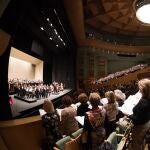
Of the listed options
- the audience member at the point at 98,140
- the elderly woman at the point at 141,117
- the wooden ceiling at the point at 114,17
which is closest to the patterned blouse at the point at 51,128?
the audience member at the point at 98,140

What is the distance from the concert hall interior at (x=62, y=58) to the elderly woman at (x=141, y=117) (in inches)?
5.1

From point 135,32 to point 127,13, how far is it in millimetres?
4208

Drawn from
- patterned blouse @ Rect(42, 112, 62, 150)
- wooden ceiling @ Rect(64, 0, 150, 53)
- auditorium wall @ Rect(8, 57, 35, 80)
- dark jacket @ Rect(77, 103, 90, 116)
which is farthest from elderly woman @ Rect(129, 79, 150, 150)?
auditorium wall @ Rect(8, 57, 35, 80)

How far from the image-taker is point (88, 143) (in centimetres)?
281

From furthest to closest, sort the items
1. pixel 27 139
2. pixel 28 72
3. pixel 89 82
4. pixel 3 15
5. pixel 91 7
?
pixel 89 82, pixel 91 7, pixel 28 72, pixel 27 139, pixel 3 15

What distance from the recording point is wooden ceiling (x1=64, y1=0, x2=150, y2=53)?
9.54 metres

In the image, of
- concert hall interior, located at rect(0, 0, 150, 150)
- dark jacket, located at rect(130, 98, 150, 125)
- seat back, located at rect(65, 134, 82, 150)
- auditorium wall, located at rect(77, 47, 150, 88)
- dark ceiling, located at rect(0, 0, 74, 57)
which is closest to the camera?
seat back, located at rect(65, 134, 82, 150)

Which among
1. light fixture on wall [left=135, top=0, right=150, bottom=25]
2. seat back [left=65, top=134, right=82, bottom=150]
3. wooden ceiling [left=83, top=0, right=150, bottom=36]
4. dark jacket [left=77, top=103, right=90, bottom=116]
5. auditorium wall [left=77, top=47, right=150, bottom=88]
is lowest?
seat back [left=65, top=134, right=82, bottom=150]

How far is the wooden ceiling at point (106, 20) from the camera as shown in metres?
9.54

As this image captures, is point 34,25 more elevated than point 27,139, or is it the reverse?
point 34,25

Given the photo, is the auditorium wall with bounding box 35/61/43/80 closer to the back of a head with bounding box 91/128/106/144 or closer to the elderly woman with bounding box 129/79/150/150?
the elderly woman with bounding box 129/79/150/150

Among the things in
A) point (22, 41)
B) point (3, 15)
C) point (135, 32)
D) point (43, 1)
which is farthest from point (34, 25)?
point (135, 32)

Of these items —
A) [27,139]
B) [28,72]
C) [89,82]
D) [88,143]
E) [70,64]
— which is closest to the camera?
[88,143]

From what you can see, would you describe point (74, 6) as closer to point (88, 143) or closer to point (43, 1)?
point (43, 1)
